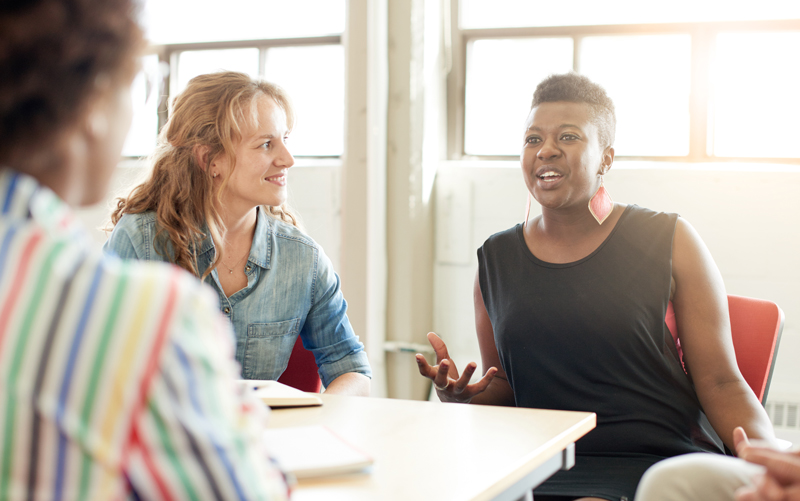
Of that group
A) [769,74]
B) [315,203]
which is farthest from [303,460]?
[769,74]

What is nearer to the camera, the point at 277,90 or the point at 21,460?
the point at 21,460

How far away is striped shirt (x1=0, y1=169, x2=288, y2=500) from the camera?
17.7 inches

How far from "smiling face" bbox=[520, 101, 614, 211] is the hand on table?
2.91 feet

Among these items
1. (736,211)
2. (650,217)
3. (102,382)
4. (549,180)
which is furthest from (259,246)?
(736,211)

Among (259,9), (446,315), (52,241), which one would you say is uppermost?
(259,9)

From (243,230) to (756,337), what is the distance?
4.16ft

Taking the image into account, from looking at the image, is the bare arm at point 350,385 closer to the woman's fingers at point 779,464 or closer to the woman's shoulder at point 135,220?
the woman's shoulder at point 135,220

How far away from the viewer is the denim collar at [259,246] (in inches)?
66.9

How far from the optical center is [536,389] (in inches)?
62.9

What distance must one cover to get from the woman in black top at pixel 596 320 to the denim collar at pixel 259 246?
1.63 ft

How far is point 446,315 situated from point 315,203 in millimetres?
822

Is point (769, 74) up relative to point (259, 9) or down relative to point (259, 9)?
down

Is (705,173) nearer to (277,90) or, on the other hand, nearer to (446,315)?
(446,315)

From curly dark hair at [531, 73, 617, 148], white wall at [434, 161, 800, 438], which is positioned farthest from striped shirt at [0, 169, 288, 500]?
white wall at [434, 161, 800, 438]
